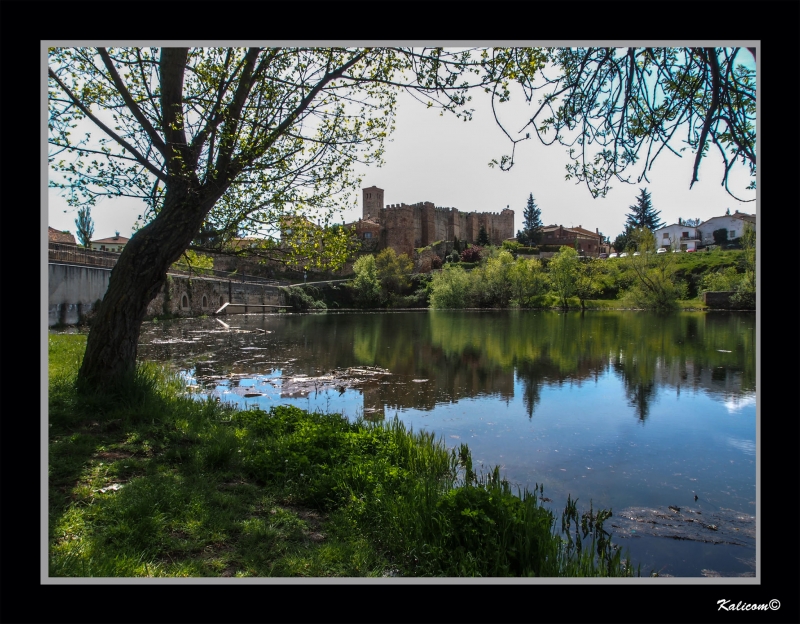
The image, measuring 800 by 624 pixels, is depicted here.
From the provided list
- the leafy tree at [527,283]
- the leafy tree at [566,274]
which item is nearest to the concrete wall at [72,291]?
the leafy tree at [566,274]

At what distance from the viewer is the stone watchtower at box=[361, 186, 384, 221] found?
3004 inches

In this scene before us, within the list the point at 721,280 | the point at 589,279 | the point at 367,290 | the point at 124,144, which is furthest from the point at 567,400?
the point at 367,290

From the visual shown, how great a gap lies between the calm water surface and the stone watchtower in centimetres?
6000

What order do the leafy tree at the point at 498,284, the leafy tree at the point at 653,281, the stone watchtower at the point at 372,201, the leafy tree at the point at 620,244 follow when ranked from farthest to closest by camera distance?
the stone watchtower at the point at 372,201
the leafy tree at the point at 498,284
the leafy tree at the point at 653,281
the leafy tree at the point at 620,244

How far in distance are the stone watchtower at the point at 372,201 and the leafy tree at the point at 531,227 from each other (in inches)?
901

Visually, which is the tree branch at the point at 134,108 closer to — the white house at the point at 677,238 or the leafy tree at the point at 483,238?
the white house at the point at 677,238

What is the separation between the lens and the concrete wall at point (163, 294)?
1578 cm

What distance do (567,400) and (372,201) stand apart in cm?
7148

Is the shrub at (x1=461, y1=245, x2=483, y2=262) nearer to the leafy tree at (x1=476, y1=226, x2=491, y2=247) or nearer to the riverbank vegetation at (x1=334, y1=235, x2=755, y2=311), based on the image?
the riverbank vegetation at (x1=334, y1=235, x2=755, y2=311)
